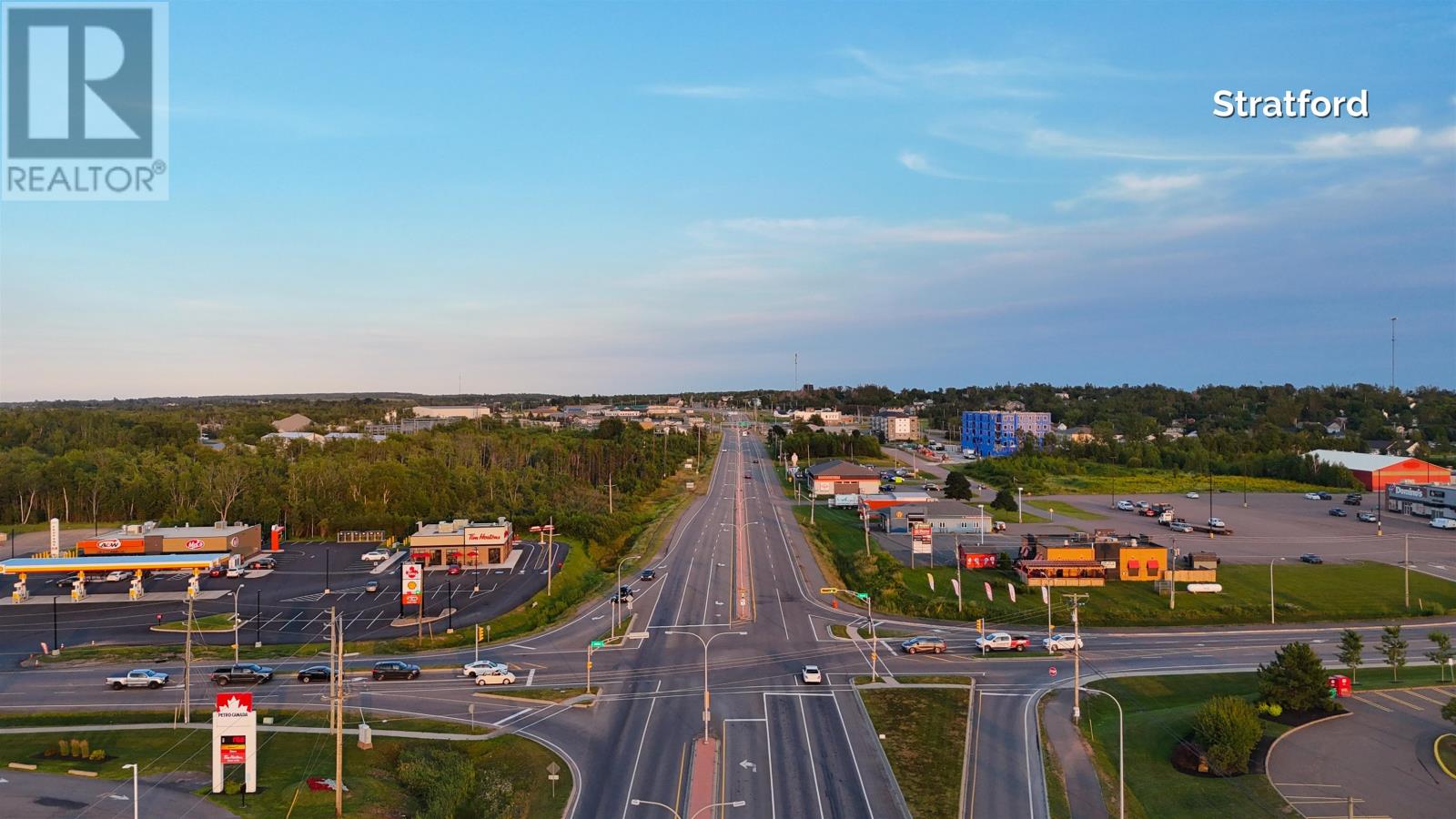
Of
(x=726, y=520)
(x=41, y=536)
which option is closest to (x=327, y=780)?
(x=726, y=520)

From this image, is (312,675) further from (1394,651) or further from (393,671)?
(1394,651)

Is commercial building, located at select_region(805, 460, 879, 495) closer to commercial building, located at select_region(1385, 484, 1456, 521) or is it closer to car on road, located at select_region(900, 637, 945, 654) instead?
car on road, located at select_region(900, 637, 945, 654)

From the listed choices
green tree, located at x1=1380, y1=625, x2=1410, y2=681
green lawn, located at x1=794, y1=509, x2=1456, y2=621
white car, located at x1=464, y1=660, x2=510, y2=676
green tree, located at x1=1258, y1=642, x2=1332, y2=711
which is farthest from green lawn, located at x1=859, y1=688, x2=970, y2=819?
green tree, located at x1=1380, y1=625, x2=1410, y2=681

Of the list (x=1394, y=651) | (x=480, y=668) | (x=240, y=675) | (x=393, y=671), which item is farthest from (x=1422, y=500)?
(x=240, y=675)

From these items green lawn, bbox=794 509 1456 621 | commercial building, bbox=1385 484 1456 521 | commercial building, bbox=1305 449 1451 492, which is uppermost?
commercial building, bbox=1305 449 1451 492

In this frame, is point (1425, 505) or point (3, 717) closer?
point (3, 717)

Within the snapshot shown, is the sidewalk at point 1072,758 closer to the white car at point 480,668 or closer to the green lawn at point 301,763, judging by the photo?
the green lawn at point 301,763

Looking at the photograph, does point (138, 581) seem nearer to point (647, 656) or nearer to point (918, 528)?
point (647, 656)
